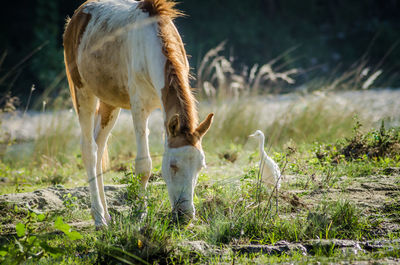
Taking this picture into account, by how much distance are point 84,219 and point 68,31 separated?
1959 mm

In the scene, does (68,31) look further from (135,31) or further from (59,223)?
(59,223)

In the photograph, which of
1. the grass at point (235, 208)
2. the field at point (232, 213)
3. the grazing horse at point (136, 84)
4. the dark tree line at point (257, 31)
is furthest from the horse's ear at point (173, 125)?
the dark tree line at point (257, 31)

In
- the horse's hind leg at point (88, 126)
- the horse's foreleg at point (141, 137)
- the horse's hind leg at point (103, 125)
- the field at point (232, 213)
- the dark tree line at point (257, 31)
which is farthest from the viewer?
the dark tree line at point (257, 31)

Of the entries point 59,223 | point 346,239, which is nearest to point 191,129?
point 59,223

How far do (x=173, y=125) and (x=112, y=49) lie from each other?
1.21 metres

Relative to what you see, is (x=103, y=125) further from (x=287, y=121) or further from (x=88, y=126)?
(x=287, y=121)

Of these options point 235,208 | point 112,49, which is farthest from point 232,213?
point 112,49

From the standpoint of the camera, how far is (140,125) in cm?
378

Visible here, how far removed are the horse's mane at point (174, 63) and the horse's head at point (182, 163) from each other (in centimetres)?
7

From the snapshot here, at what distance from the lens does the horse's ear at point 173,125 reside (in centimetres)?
312

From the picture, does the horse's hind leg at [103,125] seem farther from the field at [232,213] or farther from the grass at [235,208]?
the field at [232,213]

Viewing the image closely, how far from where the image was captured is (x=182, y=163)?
3.15m

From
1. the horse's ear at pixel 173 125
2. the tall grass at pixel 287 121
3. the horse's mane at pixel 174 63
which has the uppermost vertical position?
the horse's mane at pixel 174 63

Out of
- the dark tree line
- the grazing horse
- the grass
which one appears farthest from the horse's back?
the dark tree line
